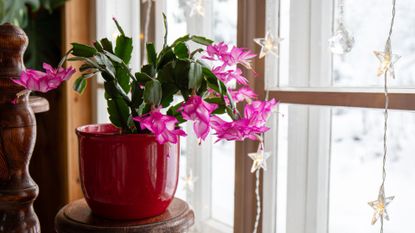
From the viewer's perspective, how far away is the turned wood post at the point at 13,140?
677 mm

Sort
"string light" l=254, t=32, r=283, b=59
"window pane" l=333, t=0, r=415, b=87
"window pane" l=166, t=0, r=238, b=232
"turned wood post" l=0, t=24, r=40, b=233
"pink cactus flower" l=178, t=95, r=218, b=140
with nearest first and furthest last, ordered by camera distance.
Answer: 1. "pink cactus flower" l=178, t=95, r=218, b=140
2. "turned wood post" l=0, t=24, r=40, b=233
3. "window pane" l=333, t=0, r=415, b=87
4. "string light" l=254, t=32, r=283, b=59
5. "window pane" l=166, t=0, r=238, b=232

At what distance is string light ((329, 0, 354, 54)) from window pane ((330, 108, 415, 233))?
Answer: 0.47 ft

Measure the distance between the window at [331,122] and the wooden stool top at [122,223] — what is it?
32cm

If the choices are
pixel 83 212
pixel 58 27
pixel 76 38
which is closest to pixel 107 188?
pixel 83 212

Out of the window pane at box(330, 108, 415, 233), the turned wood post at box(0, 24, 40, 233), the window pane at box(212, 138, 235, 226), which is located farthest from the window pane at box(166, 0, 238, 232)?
the turned wood post at box(0, 24, 40, 233)

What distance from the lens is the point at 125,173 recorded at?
0.70 metres

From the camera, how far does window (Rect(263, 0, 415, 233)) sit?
31.8 inches

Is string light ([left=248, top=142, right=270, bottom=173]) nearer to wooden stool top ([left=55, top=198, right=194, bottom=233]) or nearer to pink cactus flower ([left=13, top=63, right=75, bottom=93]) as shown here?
wooden stool top ([left=55, top=198, right=194, bottom=233])

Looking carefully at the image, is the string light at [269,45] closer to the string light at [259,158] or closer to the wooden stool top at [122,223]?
the string light at [259,158]

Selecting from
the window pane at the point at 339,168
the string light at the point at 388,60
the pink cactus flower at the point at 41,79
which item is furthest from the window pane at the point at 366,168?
Result: the pink cactus flower at the point at 41,79

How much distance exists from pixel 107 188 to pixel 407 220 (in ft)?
1.94

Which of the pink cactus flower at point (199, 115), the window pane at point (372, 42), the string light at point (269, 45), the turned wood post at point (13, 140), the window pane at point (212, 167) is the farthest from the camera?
the window pane at point (212, 167)

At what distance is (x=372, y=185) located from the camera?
0.87 m

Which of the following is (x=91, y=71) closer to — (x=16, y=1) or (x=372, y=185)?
(x=372, y=185)
